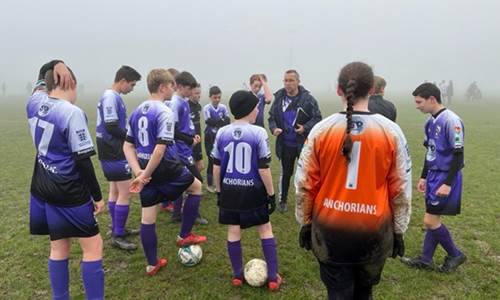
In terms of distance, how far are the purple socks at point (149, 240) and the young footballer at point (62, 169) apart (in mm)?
1030

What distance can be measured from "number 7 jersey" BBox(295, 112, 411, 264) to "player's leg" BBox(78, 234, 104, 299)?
93.3 inches

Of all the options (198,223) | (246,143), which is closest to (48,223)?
(246,143)

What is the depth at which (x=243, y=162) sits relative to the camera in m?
4.56

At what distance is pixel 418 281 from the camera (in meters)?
4.92

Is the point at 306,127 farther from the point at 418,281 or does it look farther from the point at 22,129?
the point at 22,129

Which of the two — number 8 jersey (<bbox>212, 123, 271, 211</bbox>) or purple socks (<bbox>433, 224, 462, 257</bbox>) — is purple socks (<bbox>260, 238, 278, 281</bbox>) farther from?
purple socks (<bbox>433, 224, 462, 257</bbox>)

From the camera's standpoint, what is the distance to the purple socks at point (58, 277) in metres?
4.02

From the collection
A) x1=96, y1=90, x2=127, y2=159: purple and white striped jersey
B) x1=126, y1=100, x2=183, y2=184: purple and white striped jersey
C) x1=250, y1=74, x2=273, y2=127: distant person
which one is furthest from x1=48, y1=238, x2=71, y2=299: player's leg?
x1=250, y1=74, x2=273, y2=127: distant person

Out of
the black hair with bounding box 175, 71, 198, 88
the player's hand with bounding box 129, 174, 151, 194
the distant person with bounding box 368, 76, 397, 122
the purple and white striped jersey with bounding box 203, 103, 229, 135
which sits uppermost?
the black hair with bounding box 175, 71, 198, 88

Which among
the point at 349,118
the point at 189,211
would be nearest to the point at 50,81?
the point at 189,211

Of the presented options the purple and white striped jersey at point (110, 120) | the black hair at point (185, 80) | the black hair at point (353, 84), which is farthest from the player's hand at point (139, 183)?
the black hair at point (353, 84)

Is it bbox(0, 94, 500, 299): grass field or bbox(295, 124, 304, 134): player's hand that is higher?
bbox(295, 124, 304, 134): player's hand

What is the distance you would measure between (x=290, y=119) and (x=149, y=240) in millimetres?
3852

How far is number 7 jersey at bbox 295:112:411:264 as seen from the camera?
2955mm
